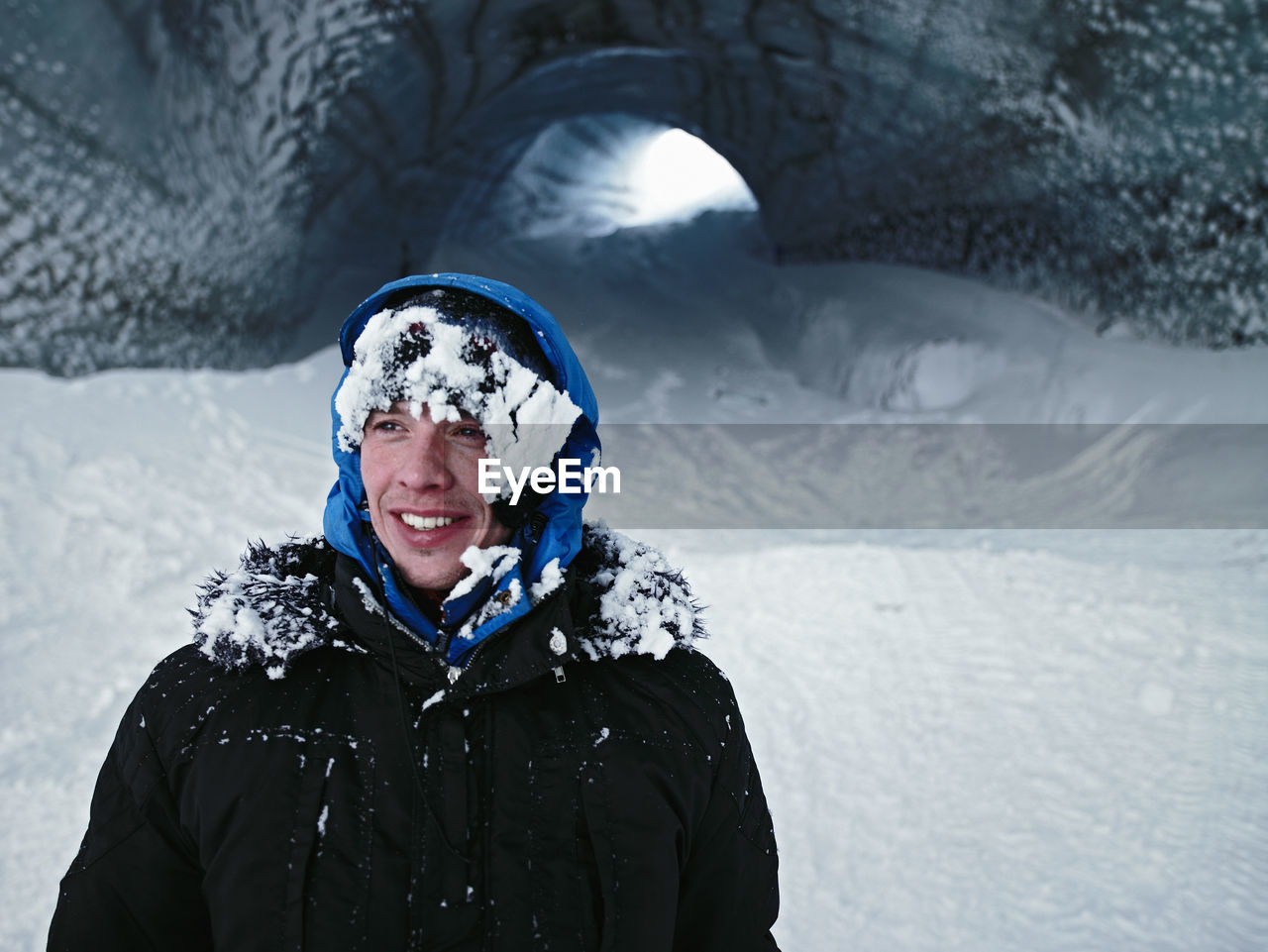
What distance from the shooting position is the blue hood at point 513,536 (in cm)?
115

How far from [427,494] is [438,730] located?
11.6 inches

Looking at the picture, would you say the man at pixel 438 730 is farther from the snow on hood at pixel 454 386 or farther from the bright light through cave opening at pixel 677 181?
the bright light through cave opening at pixel 677 181

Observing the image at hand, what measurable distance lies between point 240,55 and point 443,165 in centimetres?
225

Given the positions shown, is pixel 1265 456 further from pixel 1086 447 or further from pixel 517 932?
pixel 517 932

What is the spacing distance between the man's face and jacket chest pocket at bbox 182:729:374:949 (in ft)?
0.83

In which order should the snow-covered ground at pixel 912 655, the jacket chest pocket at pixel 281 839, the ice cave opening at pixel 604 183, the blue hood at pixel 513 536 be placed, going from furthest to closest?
the ice cave opening at pixel 604 183 < the snow-covered ground at pixel 912 655 < the blue hood at pixel 513 536 < the jacket chest pocket at pixel 281 839

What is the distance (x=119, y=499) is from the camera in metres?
3.80

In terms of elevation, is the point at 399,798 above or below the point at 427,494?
below

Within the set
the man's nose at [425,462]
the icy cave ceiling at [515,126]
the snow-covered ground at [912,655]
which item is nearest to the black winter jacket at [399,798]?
the man's nose at [425,462]

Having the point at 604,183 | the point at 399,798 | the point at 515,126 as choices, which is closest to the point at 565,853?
the point at 399,798

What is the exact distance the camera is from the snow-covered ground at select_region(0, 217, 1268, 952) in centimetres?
235

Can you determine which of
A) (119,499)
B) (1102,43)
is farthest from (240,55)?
(1102,43)

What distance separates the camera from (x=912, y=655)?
347 centimetres

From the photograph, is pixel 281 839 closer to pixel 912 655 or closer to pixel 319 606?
pixel 319 606
